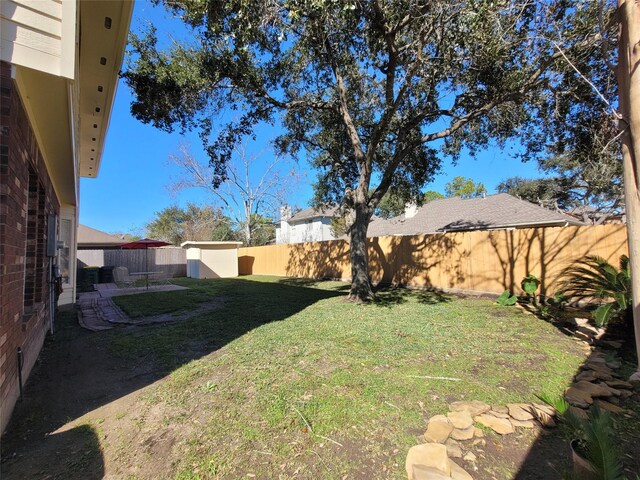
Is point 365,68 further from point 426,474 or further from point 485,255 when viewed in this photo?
point 426,474

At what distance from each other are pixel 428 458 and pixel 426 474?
0.59 feet

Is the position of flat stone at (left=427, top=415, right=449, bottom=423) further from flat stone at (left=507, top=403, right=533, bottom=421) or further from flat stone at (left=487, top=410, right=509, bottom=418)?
flat stone at (left=507, top=403, right=533, bottom=421)

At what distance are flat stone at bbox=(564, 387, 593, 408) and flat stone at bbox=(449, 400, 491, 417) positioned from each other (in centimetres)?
82

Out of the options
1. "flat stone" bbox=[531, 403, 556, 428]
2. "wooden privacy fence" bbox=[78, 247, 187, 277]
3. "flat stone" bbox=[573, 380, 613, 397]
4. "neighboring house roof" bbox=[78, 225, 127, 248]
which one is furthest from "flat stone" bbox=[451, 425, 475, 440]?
"neighboring house roof" bbox=[78, 225, 127, 248]

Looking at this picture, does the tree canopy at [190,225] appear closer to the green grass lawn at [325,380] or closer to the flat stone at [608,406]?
the green grass lawn at [325,380]

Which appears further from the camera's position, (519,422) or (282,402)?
(282,402)

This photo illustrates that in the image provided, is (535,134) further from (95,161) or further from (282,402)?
(95,161)

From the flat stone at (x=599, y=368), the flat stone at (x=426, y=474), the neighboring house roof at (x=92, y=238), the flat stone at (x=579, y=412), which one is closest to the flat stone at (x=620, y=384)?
the flat stone at (x=599, y=368)

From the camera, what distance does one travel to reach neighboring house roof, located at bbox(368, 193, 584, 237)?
14195 mm

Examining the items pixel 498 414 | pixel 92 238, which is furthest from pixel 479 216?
pixel 92 238

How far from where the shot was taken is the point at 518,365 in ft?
13.5

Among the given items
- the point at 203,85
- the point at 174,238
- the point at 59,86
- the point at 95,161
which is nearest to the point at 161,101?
the point at 203,85

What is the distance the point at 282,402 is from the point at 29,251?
403 cm

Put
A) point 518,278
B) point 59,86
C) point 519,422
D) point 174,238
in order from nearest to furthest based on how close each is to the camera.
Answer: point 519,422 → point 59,86 → point 518,278 → point 174,238
